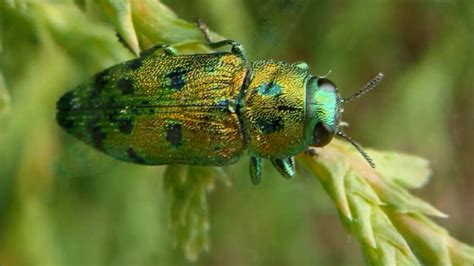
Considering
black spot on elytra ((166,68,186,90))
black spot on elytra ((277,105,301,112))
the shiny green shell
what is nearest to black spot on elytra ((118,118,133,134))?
the shiny green shell

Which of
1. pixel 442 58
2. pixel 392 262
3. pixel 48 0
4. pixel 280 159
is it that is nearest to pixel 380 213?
pixel 392 262

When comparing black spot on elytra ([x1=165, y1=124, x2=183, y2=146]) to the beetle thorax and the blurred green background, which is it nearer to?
the beetle thorax

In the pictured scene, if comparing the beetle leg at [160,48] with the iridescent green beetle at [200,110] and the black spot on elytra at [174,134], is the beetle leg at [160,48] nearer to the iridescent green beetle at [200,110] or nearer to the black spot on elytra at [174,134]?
the iridescent green beetle at [200,110]

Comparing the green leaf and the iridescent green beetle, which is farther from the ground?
the iridescent green beetle

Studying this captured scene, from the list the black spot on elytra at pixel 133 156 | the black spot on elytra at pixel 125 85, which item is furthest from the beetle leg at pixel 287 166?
the black spot on elytra at pixel 125 85

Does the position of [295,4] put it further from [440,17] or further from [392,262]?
[440,17]

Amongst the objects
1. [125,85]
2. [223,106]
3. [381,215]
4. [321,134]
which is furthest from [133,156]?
[381,215]
